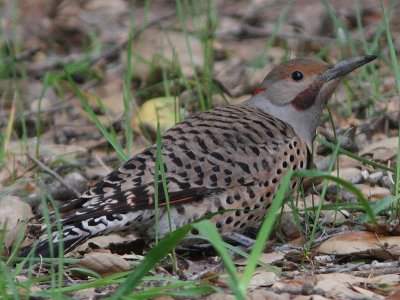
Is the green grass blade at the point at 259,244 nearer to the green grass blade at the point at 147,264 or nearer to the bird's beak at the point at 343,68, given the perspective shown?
the green grass blade at the point at 147,264

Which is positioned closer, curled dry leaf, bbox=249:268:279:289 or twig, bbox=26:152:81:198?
Result: curled dry leaf, bbox=249:268:279:289

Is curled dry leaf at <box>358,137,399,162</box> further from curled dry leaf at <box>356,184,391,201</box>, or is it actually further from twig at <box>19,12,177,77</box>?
twig at <box>19,12,177,77</box>

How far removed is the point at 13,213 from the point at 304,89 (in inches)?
75.3

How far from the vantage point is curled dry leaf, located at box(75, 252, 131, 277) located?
4512mm

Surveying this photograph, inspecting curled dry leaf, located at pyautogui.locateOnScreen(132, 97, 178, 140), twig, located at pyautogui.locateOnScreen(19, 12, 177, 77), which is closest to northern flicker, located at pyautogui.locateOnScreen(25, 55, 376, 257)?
curled dry leaf, located at pyautogui.locateOnScreen(132, 97, 178, 140)

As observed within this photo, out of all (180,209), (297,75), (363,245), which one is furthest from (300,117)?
(363,245)

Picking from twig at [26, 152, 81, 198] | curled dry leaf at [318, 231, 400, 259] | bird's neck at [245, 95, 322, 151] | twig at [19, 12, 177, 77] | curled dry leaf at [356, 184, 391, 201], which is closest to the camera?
curled dry leaf at [318, 231, 400, 259]

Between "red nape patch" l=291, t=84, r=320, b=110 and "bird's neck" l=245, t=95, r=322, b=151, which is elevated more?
"red nape patch" l=291, t=84, r=320, b=110

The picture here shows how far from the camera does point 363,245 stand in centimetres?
478

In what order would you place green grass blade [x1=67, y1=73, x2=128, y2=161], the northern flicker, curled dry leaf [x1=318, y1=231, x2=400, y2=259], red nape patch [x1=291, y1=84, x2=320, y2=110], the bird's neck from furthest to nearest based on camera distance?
red nape patch [x1=291, y1=84, x2=320, y2=110] → the bird's neck → green grass blade [x1=67, y1=73, x2=128, y2=161] → the northern flicker → curled dry leaf [x1=318, y1=231, x2=400, y2=259]

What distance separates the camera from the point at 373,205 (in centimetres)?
474

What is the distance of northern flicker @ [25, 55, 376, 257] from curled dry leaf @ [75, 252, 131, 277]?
1.10 ft

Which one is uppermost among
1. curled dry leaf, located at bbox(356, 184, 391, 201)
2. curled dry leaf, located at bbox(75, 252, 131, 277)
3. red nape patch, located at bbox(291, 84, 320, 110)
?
red nape patch, located at bbox(291, 84, 320, 110)

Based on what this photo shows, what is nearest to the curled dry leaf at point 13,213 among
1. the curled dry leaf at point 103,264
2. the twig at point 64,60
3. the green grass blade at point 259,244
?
the curled dry leaf at point 103,264
